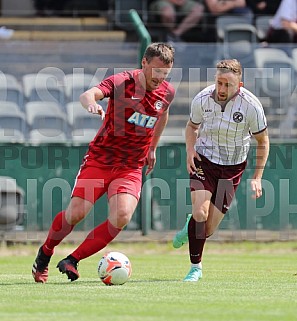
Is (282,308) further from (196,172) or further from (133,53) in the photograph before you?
(133,53)

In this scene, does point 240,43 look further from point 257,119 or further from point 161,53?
point 161,53

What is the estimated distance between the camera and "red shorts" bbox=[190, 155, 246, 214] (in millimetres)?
8914

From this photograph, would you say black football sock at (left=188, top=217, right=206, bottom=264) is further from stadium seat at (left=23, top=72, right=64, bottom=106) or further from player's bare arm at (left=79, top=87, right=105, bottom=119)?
stadium seat at (left=23, top=72, right=64, bottom=106)

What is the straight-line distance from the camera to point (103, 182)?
28.0 feet

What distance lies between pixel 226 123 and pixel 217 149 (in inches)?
12.0

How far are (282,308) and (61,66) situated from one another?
907cm

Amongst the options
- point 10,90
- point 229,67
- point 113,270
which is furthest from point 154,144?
point 10,90

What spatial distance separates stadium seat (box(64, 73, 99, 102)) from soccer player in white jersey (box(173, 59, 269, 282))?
220 inches

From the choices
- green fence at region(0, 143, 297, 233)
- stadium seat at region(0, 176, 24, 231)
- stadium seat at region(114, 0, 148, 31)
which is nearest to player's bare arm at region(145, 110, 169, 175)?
stadium seat at region(0, 176, 24, 231)

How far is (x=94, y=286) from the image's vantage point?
8.15 metres

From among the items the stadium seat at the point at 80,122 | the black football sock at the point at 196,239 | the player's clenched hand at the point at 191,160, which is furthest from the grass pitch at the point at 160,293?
the stadium seat at the point at 80,122

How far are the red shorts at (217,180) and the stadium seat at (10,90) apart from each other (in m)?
6.04

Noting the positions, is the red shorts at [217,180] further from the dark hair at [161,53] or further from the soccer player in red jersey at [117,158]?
the dark hair at [161,53]

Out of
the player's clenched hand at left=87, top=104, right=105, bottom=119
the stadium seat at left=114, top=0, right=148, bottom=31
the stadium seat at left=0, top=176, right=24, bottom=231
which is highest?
the stadium seat at left=114, top=0, right=148, bottom=31
